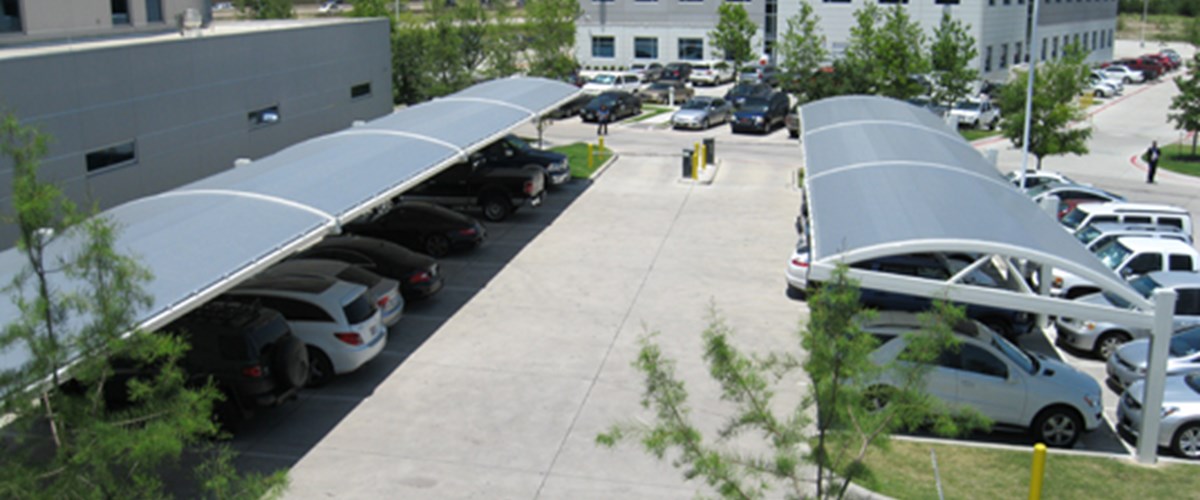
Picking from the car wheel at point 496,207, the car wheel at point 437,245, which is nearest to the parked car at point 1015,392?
the car wheel at point 437,245

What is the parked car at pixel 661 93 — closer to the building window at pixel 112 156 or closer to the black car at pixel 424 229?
the black car at pixel 424 229

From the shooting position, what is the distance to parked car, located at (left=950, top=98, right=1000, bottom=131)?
48344 mm

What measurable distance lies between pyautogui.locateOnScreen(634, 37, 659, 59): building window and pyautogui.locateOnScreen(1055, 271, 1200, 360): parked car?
182ft

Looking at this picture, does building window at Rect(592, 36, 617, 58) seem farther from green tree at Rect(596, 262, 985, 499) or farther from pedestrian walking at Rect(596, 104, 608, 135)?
green tree at Rect(596, 262, 985, 499)

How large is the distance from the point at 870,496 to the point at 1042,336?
8.42 metres

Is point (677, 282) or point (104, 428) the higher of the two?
point (104, 428)

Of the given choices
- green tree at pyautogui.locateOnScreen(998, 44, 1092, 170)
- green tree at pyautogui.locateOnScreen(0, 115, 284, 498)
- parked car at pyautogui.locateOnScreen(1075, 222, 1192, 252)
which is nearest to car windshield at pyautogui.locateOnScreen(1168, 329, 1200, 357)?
parked car at pyautogui.locateOnScreen(1075, 222, 1192, 252)

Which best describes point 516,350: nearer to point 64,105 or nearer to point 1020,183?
point 64,105

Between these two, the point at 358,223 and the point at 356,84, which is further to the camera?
the point at 356,84

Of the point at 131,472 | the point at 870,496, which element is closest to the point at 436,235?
the point at 870,496

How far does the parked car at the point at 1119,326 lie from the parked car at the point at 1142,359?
0.93 meters

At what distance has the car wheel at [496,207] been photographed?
27.3 metres

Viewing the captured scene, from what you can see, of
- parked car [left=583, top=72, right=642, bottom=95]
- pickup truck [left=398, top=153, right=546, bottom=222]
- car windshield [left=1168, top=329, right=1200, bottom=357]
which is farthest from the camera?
parked car [left=583, top=72, right=642, bottom=95]

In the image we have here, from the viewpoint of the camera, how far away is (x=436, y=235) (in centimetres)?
2361
